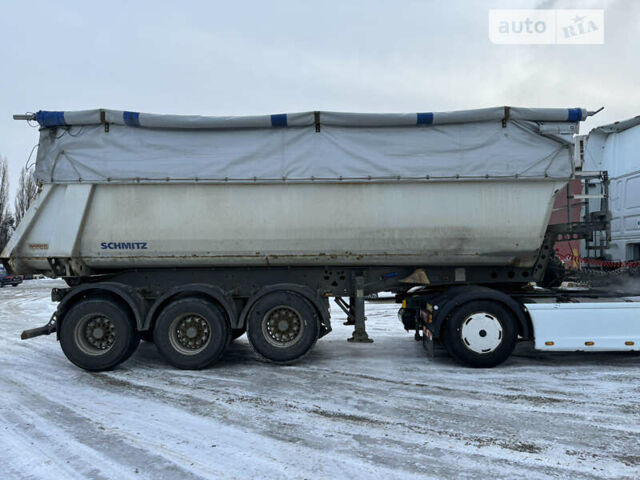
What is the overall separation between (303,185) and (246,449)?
372cm

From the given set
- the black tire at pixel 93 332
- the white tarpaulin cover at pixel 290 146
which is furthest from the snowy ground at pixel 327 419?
the white tarpaulin cover at pixel 290 146

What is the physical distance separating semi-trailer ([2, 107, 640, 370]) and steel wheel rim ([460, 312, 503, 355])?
0.07 feet

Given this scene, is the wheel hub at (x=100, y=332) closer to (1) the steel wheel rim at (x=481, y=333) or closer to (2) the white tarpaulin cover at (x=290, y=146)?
(2) the white tarpaulin cover at (x=290, y=146)

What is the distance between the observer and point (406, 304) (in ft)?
22.1

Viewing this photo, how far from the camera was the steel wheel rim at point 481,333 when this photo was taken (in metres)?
6.02

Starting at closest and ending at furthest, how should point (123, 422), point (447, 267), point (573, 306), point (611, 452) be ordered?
point (611, 452)
point (123, 422)
point (573, 306)
point (447, 267)

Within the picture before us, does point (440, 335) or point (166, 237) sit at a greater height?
point (166, 237)

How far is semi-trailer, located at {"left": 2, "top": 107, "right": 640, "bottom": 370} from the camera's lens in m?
6.08

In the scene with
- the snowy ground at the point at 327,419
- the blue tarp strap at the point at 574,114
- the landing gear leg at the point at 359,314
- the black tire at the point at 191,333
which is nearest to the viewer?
the snowy ground at the point at 327,419

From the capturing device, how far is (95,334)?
619cm

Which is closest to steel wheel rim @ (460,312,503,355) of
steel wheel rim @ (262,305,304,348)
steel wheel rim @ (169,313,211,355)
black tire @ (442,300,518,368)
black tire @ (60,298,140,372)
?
black tire @ (442,300,518,368)

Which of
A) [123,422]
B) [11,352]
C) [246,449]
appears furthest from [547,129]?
[11,352]

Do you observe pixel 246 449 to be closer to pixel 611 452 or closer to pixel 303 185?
pixel 611 452

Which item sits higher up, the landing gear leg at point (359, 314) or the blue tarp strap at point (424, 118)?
the blue tarp strap at point (424, 118)
